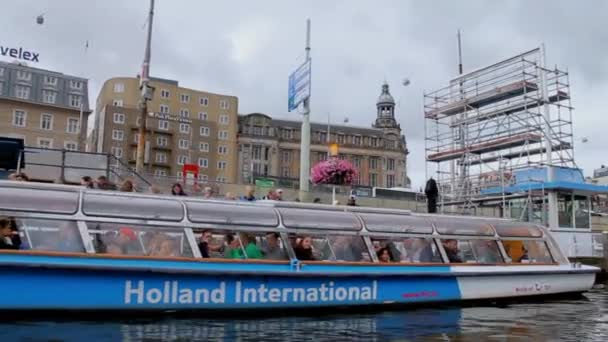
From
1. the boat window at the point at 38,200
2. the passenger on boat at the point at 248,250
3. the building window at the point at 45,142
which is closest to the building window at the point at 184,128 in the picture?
the building window at the point at 45,142

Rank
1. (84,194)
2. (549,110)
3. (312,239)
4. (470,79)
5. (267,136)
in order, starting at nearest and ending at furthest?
(84,194) → (312,239) → (549,110) → (470,79) → (267,136)

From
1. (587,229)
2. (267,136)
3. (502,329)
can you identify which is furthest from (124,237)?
(267,136)

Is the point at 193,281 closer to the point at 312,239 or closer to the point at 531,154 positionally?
the point at 312,239

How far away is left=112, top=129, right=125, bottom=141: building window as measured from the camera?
8454 centimetres

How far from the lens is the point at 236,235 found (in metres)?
11.6

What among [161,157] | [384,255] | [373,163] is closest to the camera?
[384,255]

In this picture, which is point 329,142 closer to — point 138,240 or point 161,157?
point 161,157

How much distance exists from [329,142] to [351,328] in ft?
325

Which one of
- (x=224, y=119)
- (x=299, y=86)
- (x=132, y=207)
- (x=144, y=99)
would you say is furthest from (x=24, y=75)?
(x=132, y=207)

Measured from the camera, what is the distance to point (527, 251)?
15891 millimetres

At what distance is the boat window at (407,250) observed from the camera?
13.2 m

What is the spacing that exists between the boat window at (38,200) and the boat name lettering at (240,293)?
65.7 inches

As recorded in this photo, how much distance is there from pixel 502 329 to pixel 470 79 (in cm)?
2265

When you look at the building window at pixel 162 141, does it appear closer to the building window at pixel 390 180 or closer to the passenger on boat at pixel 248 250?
the building window at pixel 390 180
